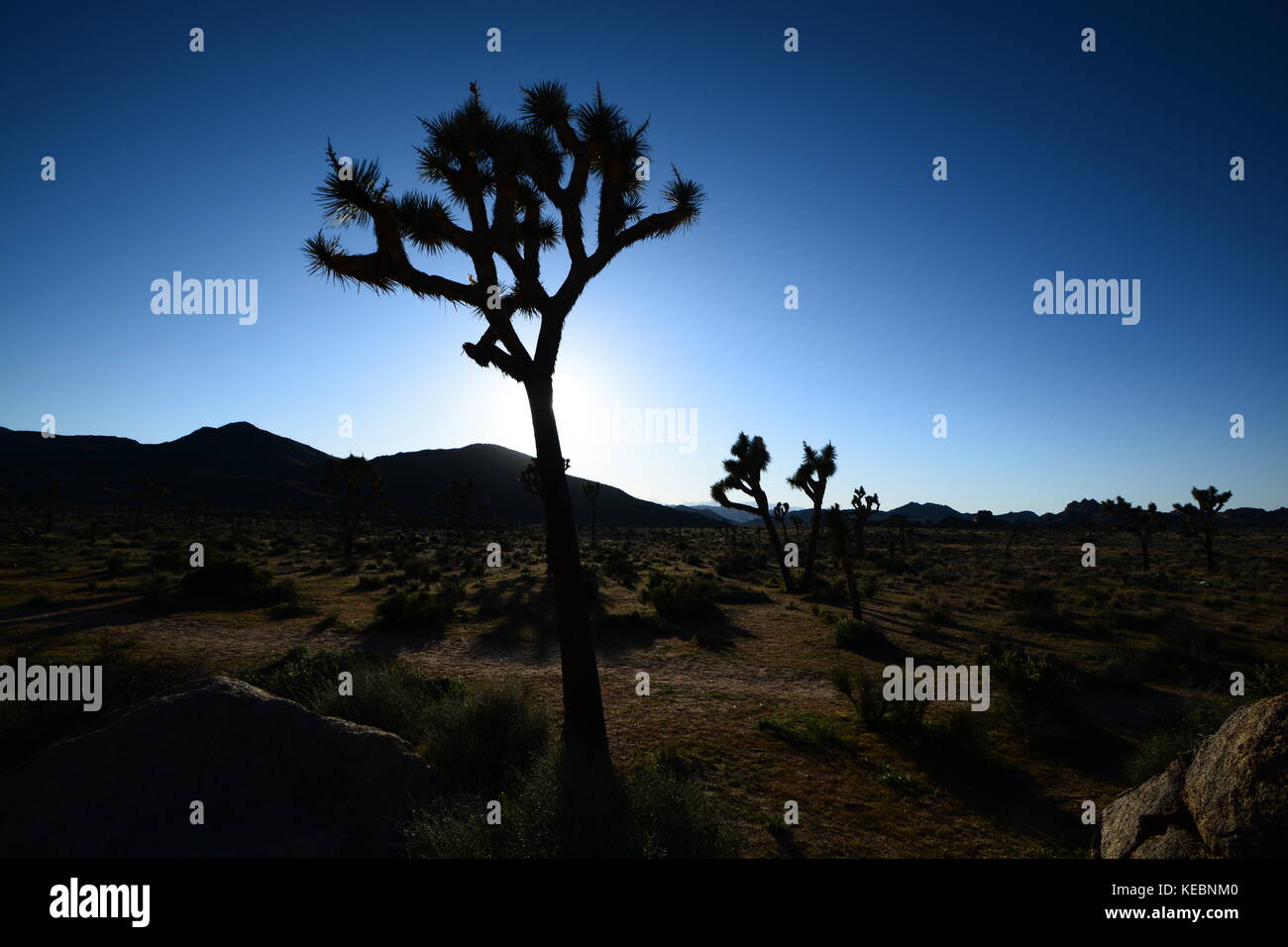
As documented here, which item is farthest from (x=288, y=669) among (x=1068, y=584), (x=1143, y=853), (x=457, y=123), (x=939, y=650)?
(x=1068, y=584)

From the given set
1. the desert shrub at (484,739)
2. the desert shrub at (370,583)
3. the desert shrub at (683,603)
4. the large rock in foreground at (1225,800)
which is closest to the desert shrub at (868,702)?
the large rock in foreground at (1225,800)

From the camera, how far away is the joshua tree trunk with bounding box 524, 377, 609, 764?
765cm

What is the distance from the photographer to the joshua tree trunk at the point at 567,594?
7.65 metres

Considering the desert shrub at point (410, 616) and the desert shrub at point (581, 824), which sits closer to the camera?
the desert shrub at point (581, 824)

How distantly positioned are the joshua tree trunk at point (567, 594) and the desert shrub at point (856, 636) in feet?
35.3

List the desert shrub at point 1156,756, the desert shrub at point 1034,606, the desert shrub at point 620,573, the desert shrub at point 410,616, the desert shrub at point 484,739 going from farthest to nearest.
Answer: the desert shrub at point 620,573, the desert shrub at point 1034,606, the desert shrub at point 410,616, the desert shrub at point 1156,756, the desert shrub at point 484,739

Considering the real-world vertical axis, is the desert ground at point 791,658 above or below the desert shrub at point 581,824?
below

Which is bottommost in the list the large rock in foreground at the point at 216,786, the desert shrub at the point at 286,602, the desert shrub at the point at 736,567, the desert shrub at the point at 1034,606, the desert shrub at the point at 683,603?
the desert shrub at the point at 736,567

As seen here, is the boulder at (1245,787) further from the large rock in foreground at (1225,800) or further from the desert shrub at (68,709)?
the desert shrub at (68,709)

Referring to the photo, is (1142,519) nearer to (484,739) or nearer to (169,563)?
(484,739)

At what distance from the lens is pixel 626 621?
17906mm

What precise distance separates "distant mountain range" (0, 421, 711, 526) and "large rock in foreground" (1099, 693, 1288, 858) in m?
84.3
